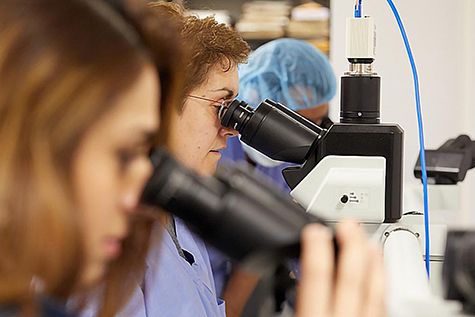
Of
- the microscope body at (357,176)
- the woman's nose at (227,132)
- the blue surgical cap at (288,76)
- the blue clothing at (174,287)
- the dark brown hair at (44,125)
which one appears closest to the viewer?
the dark brown hair at (44,125)

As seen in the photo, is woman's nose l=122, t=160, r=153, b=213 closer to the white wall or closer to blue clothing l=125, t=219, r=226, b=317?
blue clothing l=125, t=219, r=226, b=317

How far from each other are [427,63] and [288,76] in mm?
422

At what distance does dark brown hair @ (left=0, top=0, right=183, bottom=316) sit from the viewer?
0.72m

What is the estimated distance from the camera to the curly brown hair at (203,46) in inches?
63.2

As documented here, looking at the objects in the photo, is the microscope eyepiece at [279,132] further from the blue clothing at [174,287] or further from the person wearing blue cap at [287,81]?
the person wearing blue cap at [287,81]

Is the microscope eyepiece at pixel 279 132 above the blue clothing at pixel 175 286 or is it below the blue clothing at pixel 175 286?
above

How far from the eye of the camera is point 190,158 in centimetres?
161

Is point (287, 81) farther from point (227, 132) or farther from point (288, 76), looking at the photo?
point (227, 132)

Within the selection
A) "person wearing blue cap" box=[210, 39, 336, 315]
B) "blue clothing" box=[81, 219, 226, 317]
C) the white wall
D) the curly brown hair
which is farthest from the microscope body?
the white wall

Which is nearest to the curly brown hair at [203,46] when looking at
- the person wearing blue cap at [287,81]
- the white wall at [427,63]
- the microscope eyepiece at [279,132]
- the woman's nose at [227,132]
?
the woman's nose at [227,132]

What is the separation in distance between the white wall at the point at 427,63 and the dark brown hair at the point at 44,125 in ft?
6.11

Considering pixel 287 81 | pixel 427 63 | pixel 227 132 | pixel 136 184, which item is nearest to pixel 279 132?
pixel 227 132

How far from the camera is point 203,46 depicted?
1.62 metres

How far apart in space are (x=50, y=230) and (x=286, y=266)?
0.21 meters
